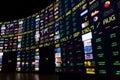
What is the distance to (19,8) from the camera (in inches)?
582

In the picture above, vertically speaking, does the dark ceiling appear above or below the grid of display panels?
above

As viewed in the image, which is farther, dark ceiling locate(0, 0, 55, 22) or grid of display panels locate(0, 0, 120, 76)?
dark ceiling locate(0, 0, 55, 22)

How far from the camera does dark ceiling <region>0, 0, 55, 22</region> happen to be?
536 inches

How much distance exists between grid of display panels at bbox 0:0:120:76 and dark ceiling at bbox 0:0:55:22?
0.52 meters

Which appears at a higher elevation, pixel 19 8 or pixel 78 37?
pixel 19 8

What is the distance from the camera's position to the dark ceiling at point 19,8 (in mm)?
13610

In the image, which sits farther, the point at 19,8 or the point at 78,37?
the point at 19,8

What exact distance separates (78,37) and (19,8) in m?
9.00

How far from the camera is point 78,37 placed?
25.8 ft

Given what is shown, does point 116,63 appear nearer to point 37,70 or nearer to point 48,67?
point 48,67

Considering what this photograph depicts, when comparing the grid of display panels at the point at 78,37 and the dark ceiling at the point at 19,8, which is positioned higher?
the dark ceiling at the point at 19,8

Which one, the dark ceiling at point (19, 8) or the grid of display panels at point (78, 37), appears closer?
the grid of display panels at point (78, 37)

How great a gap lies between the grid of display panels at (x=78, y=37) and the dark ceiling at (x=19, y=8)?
52 centimetres

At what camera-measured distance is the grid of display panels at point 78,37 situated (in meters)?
5.57
